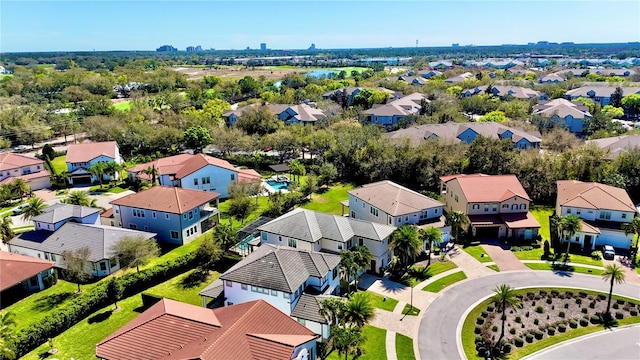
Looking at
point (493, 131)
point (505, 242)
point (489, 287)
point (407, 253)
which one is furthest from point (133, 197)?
point (493, 131)

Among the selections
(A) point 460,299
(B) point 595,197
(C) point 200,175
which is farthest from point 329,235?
(B) point 595,197

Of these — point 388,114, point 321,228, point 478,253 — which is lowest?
point 478,253

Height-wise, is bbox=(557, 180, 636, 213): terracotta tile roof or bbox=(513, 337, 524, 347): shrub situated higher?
bbox=(557, 180, 636, 213): terracotta tile roof

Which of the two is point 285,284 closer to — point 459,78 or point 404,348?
point 404,348

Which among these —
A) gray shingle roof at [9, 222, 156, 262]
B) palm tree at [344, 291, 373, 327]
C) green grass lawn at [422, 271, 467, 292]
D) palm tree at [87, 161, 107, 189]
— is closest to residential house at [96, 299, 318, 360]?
palm tree at [344, 291, 373, 327]

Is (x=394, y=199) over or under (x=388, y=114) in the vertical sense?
under

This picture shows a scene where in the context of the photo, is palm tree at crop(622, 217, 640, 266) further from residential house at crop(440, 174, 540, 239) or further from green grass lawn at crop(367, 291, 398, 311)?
green grass lawn at crop(367, 291, 398, 311)
